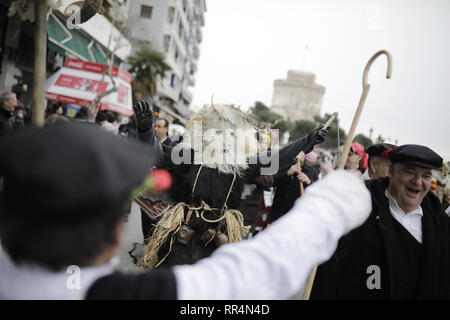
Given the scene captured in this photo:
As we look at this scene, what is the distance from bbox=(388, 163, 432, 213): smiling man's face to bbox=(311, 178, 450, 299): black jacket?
0.31 feet

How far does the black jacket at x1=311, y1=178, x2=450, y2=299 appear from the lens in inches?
68.8

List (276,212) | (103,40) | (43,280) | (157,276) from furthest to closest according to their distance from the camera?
1. (103,40)
2. (276,212)
3. (157,276)
4. (43,280)

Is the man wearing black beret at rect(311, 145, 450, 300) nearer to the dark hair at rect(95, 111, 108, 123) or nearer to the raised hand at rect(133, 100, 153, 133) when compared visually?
the raised hand at rect(133, 100, 153, 133)

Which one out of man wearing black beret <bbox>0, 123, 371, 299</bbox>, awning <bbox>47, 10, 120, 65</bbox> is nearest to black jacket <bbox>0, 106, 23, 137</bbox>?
awning <bbox>47, 10, 120, 65</bbox>

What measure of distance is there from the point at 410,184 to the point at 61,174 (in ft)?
6.37

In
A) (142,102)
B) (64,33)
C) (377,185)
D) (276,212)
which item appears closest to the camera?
(377,185)

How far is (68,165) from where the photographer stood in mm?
764

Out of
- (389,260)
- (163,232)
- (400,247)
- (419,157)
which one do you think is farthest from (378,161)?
(163,232)

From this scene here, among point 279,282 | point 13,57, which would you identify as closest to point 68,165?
point 279,282

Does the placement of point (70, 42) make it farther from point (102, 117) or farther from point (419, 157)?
point (419, 157)

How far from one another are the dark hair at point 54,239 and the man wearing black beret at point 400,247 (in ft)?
5.09

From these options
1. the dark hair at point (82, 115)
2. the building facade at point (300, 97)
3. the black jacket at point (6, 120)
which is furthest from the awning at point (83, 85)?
the building facade at point (300, 97)
